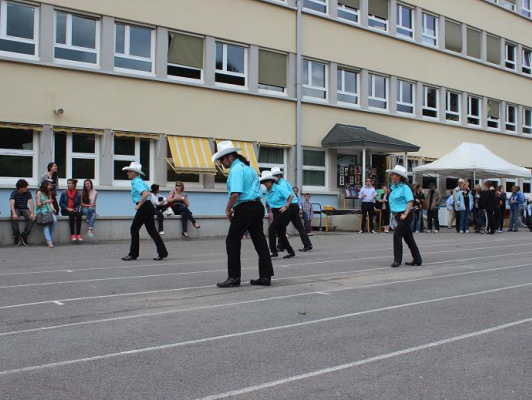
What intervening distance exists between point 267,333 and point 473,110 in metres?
30.3

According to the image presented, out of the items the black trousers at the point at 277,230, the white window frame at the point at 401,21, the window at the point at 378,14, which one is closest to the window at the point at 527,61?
the white window frame at the point at 401,21

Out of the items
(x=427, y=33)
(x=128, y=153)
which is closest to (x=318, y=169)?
(x=128, y=153)

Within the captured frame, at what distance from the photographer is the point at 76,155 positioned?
19.4m

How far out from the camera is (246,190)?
8.90 m

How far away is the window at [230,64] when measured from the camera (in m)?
22.7

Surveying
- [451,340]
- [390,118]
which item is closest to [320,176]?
[390,118]

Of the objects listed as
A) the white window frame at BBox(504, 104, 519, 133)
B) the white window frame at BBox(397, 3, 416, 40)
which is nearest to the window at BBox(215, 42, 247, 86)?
the white window frame at BBox(397, 3, 416, 40)

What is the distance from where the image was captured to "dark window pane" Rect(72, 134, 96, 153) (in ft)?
63.7

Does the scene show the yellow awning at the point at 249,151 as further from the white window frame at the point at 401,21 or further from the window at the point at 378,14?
the white window frame at the point at 401,21

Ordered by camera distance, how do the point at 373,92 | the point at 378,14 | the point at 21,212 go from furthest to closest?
1. the point at 378,14
2. the point at 373,92
3. the point at 21,212

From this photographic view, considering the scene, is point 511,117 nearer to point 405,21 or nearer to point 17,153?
point 405,21

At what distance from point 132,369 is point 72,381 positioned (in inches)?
19.0

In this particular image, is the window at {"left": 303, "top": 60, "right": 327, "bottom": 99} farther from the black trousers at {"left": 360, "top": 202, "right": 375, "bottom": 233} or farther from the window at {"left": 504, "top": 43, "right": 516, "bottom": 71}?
the window at {"left": 504, "top": 43, "right": 516, "bottom": 71}

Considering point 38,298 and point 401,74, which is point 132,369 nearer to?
point 38,298
